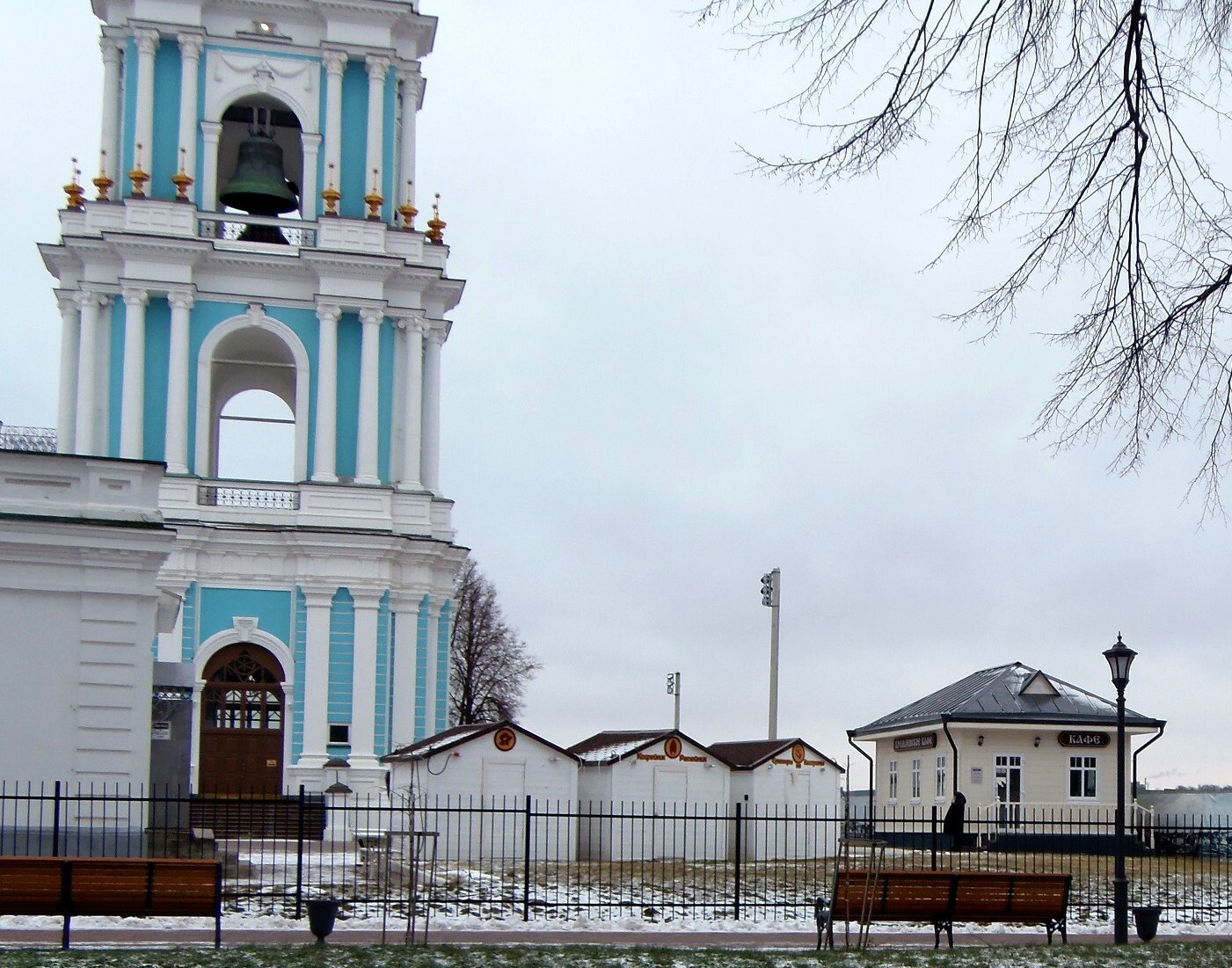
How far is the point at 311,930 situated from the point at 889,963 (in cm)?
593

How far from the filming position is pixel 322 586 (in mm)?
39031

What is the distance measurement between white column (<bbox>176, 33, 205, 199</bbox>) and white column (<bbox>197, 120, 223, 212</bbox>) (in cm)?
16

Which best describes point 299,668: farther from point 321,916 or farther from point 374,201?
point 321,916

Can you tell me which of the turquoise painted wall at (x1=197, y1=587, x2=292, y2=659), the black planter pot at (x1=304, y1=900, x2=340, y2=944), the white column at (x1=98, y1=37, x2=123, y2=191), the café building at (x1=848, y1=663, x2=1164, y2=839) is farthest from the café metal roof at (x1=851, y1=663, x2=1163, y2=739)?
the black planter pot at (x1=304, y1=900, x2=340, y2=944)

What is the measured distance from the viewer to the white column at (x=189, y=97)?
4041 cm

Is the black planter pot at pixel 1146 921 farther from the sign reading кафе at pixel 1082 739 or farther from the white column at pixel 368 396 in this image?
the white column at pixel 368 396

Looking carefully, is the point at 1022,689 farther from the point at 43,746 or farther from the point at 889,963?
the point at 889,963

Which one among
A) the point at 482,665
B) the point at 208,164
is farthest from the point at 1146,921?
the point at 482,665

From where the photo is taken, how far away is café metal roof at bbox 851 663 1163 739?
42.2 meters

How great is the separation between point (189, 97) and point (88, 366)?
6.61 metres

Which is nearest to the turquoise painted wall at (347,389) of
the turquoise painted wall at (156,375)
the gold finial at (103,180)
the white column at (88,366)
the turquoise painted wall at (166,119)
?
the turquoise painted wall at (156,375)

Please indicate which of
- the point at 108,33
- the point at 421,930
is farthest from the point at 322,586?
the point at 421,930

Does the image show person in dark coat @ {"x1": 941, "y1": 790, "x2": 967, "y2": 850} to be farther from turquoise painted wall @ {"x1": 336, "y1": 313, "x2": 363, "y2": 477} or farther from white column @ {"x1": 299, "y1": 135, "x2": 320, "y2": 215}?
white column @ {"x1": 299, "y1": 135, "x2": 320, "y2": 215}

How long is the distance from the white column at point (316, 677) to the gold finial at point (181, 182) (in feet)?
31.0
